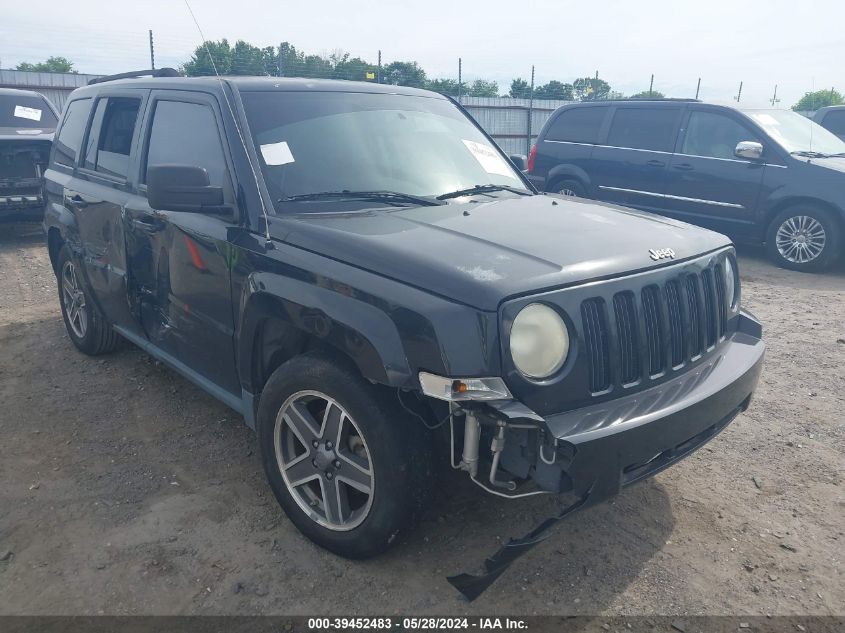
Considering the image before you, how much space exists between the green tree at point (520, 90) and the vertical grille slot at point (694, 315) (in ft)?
52.9

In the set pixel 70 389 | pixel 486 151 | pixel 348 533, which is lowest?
pixel 70 389

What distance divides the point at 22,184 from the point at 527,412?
360 inches

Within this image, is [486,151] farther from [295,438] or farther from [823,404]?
[823,404]

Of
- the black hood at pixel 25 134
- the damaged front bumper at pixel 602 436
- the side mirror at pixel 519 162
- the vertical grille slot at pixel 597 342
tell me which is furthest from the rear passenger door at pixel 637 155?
the black hood at pixel 25 134

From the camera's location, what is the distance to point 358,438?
9.34 ft

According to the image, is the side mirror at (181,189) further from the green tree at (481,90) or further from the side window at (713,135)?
the green tree at (481,90)

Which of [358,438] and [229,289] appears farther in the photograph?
[229,289]

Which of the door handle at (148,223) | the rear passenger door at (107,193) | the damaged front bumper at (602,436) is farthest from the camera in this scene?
Result: the rear passenger door at (107,193)

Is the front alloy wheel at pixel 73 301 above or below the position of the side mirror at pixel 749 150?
below

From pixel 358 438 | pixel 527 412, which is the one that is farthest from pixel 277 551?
pixel 527 412

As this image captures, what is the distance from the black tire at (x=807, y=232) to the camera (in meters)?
7.96

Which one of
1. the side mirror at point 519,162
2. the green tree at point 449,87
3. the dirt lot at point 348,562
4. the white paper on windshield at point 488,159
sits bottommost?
the dirt lot at point 348,562

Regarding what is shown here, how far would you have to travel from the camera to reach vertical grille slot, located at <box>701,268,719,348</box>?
9.82 feet

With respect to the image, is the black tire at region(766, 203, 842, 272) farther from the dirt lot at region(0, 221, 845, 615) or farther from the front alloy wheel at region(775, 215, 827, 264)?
the dirt lot at region(0, 221, 845, 615)
